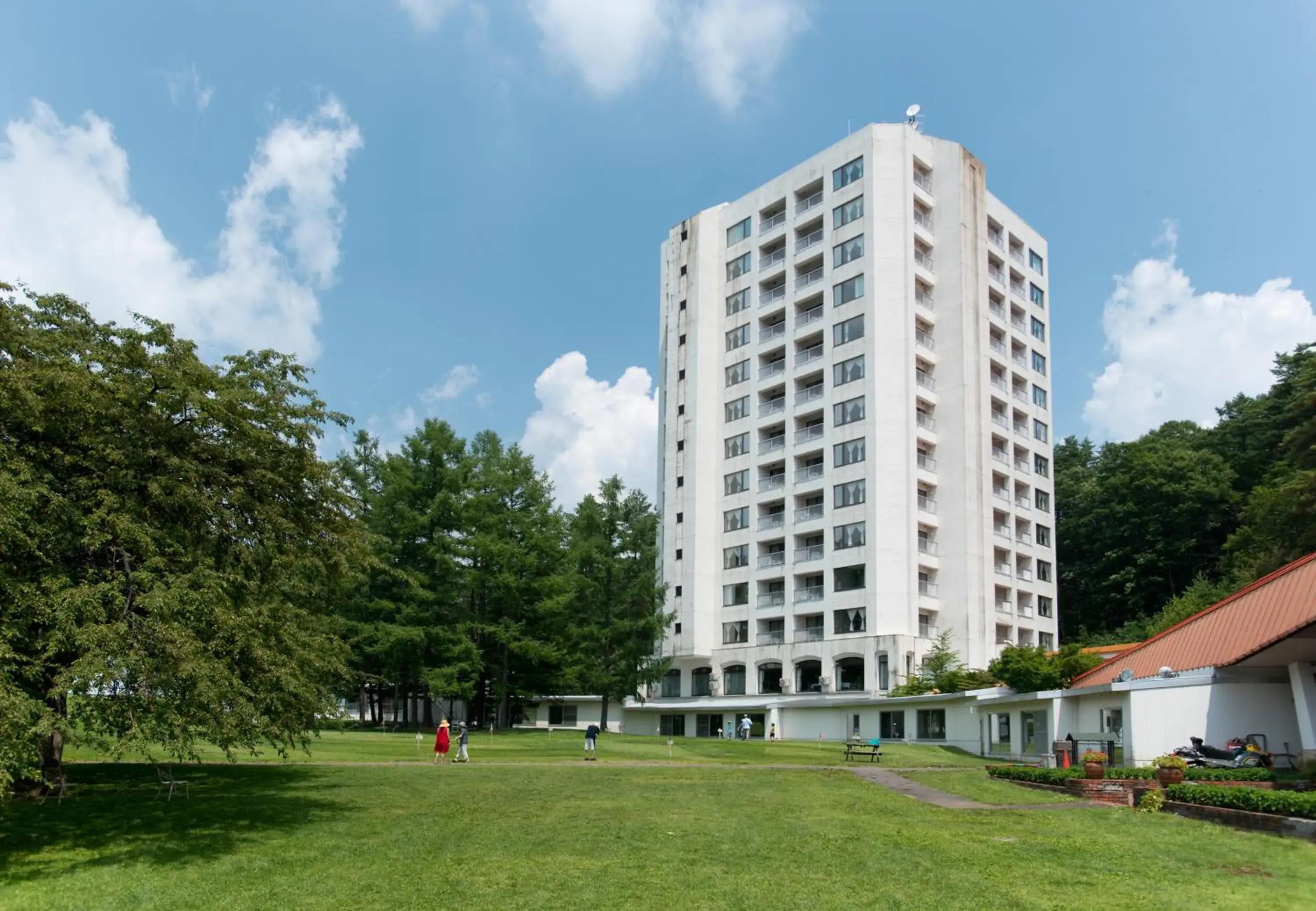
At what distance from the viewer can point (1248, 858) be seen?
1599cm

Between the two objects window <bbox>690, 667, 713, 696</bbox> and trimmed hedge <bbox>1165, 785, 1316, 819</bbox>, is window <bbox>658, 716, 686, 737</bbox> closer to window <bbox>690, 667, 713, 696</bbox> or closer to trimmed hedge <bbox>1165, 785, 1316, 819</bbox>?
window <bbox>690, 667, 713, 696</bbox>

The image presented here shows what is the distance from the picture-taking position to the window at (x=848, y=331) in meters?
69.8

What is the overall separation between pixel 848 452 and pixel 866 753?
102 feet

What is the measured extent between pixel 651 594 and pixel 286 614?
4683 centimetres

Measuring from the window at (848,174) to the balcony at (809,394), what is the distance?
14006 mm

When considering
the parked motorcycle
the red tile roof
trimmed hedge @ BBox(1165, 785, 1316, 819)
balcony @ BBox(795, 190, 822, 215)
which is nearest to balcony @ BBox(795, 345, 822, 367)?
balcony @ BBox(795, 190, 822, 215)

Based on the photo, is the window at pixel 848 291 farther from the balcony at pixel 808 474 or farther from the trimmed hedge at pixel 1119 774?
the trimmed hedge at pixel 1119 774

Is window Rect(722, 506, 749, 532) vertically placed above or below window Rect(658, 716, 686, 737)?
above

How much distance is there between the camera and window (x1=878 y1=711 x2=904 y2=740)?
5756cm

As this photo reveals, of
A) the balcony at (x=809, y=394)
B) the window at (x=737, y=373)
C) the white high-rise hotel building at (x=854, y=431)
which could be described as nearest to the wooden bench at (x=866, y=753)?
the white high-rise hotel building at (x=854, y=431)

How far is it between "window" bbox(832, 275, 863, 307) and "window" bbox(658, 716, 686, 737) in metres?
28.4

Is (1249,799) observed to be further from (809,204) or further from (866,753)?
(809,204)

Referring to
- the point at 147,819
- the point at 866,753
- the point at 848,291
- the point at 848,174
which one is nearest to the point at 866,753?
the point at 866,753

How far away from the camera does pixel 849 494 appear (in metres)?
67.9
